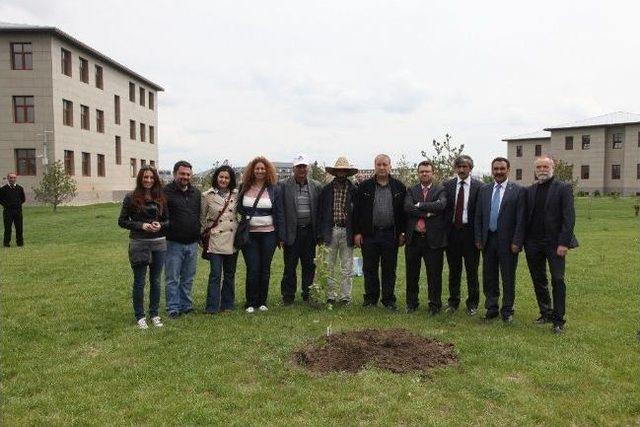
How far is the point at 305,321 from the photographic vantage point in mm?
6953

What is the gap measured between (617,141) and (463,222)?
57.0 metres

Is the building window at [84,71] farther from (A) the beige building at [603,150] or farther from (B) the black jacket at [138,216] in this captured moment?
(A) the beige building at [603,150]

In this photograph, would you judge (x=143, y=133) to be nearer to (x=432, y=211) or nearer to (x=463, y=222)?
(x=432, y=211)

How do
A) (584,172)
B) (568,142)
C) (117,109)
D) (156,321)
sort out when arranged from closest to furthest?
(156,321)
(117,109)
(584,172)
(568,142)

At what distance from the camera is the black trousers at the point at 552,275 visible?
21.2 feet

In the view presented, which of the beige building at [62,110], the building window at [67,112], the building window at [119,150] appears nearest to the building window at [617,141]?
the beige building at [62,110]

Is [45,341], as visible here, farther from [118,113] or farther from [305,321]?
[118,113]

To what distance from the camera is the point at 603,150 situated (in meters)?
55.1

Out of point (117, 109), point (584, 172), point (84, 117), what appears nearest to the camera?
point (84, 117)

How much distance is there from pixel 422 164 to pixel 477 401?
12.2 ft

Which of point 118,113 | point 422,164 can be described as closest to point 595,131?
point 118,113

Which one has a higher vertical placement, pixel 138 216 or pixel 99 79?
pixel 99 79

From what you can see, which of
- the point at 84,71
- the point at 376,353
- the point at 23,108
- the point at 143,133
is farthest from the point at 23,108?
the point at 376,353

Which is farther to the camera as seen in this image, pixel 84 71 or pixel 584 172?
pixel 584 172
